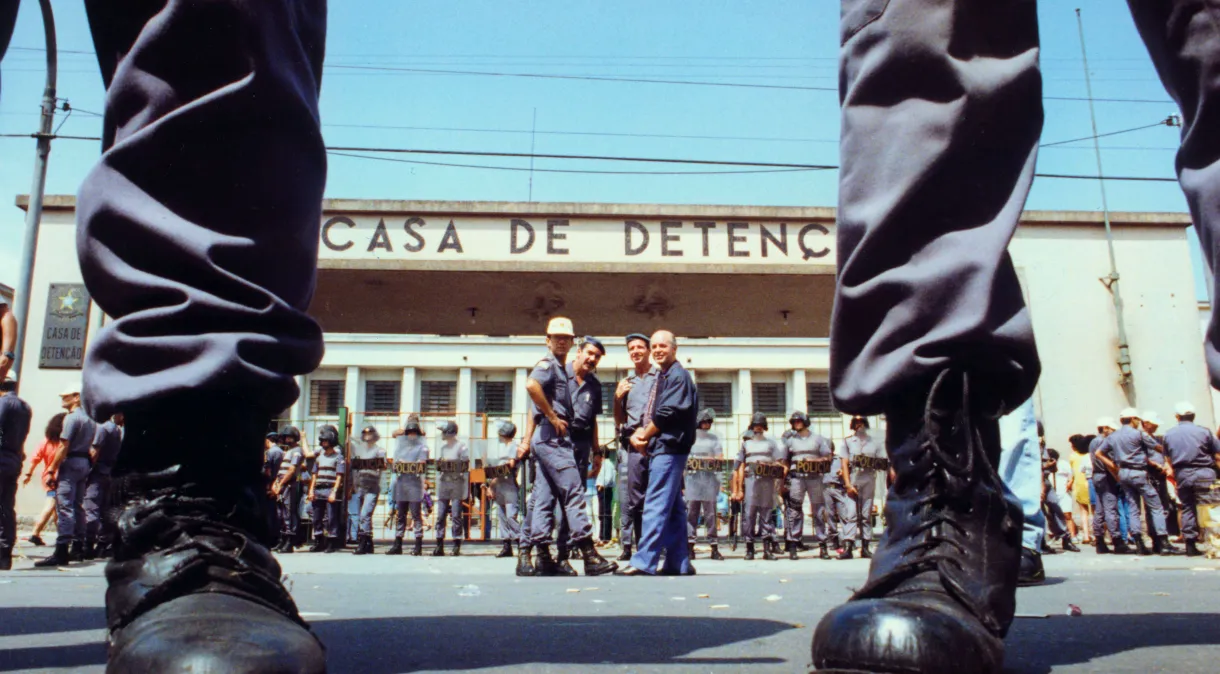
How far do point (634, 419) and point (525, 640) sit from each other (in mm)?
6291

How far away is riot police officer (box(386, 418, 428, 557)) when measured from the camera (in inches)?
430

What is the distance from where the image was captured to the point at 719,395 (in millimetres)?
38812

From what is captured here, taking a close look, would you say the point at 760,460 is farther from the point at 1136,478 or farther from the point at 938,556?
Answer: the point at 938,556

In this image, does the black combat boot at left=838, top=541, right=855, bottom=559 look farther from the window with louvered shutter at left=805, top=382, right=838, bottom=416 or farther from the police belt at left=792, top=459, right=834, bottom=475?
the window with louvered shutter at left=805, top=382, right=838, bottom=416

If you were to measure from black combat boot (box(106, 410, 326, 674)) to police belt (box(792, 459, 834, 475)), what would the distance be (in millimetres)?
9983

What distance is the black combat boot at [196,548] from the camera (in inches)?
32.1

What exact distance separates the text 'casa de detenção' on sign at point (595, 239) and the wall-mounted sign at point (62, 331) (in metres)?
4.01

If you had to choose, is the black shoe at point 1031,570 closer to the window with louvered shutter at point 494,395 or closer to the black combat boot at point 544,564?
the black combat boot at point 544,564

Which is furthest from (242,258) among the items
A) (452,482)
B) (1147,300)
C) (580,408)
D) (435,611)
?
(1147,300)

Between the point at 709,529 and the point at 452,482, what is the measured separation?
10.8 ft

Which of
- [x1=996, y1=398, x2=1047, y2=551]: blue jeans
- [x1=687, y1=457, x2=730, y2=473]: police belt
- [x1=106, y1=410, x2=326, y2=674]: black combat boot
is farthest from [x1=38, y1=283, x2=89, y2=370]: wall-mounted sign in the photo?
[x1=106, y1=410, x2=326, y2=674]: black combat boot

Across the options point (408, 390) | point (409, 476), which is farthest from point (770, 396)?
point (409, 476)

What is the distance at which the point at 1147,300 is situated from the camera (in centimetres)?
1460

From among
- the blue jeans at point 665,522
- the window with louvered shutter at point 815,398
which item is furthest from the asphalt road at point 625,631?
Answer: the window with louvered shutter at point 815,398
